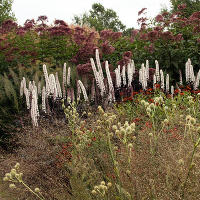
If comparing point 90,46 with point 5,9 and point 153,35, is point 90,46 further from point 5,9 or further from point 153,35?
point 5,9

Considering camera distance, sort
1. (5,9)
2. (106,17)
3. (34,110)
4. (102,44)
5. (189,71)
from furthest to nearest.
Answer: (106,17)
(5,9)
(102,44)
(189,71)
(34,110)

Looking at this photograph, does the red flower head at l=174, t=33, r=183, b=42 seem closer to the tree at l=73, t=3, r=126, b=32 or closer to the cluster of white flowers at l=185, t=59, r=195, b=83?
the cluster of white flowers at l=185, t=59, r=195, b=83

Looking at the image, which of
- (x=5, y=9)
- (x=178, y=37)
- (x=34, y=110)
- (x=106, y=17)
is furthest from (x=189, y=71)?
(x=106, y=17)

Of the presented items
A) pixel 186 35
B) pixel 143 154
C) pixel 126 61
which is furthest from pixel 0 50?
pixel 143 154

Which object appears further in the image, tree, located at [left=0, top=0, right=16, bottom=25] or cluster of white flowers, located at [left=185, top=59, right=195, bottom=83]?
tree, located at [left=0, top=0, right=16, bottom=25]

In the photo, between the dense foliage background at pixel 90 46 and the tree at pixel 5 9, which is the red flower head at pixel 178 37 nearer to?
the dense foliage background at pixel 90 46

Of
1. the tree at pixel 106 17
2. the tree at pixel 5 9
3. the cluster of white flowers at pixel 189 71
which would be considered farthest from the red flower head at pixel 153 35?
the tree at pixel 106 17

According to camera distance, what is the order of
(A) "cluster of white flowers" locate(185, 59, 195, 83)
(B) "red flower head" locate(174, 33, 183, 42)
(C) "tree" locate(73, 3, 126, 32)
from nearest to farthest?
(A) "cluster of white flowers" locate(185, 59, 195, 83), (B) "red flower head" locate(174, 33, 183, 42), (C) "tree" locate(73, 3, 126, 32)

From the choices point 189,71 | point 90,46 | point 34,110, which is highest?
point 90,46

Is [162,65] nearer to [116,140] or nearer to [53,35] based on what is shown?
[53,35]

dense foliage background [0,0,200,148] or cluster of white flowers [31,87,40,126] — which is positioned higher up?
dense foliage background [0,0,200,148]

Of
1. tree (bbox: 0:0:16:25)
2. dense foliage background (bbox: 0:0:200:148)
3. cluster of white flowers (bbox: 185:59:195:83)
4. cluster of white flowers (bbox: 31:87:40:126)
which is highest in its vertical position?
tree (bbox: 0:0:16:25)

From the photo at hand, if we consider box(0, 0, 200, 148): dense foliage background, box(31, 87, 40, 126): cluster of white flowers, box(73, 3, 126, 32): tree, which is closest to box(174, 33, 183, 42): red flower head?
box(0, 0, 200, 148): dense foliage background

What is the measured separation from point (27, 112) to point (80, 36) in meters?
3.17
